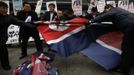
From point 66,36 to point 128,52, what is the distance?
6.43 ft

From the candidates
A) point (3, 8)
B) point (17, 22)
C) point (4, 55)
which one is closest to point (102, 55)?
point (17, 22)

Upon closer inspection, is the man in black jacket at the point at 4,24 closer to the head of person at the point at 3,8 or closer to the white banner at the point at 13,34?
the head of person at the point at 3,8

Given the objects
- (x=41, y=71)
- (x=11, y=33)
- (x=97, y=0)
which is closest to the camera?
(x=41, y=71)

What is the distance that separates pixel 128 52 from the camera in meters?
8.79

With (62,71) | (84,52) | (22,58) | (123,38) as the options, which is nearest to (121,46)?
(123,38)

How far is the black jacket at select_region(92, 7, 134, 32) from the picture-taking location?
8.99m

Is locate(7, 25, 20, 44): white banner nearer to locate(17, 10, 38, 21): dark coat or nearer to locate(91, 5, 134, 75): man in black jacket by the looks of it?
locate(17, 10, 38, 21): dark coat

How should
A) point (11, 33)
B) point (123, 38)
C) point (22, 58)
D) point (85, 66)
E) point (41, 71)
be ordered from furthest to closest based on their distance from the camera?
point (11, 33), point (22, 58), point (85, 66), point (123, 38), point (41, 71)

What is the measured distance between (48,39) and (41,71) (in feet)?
5.36

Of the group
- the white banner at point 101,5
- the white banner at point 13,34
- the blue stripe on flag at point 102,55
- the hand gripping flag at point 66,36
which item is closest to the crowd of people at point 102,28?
the blue stripe on flag at point 102,55

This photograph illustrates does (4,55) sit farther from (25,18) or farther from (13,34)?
(13,34)

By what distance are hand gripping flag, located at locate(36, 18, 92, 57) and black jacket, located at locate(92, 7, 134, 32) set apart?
2.51 ft

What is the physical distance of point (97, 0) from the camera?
14758 mm

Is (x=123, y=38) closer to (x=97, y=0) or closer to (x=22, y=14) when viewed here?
(x=22, y=14)
